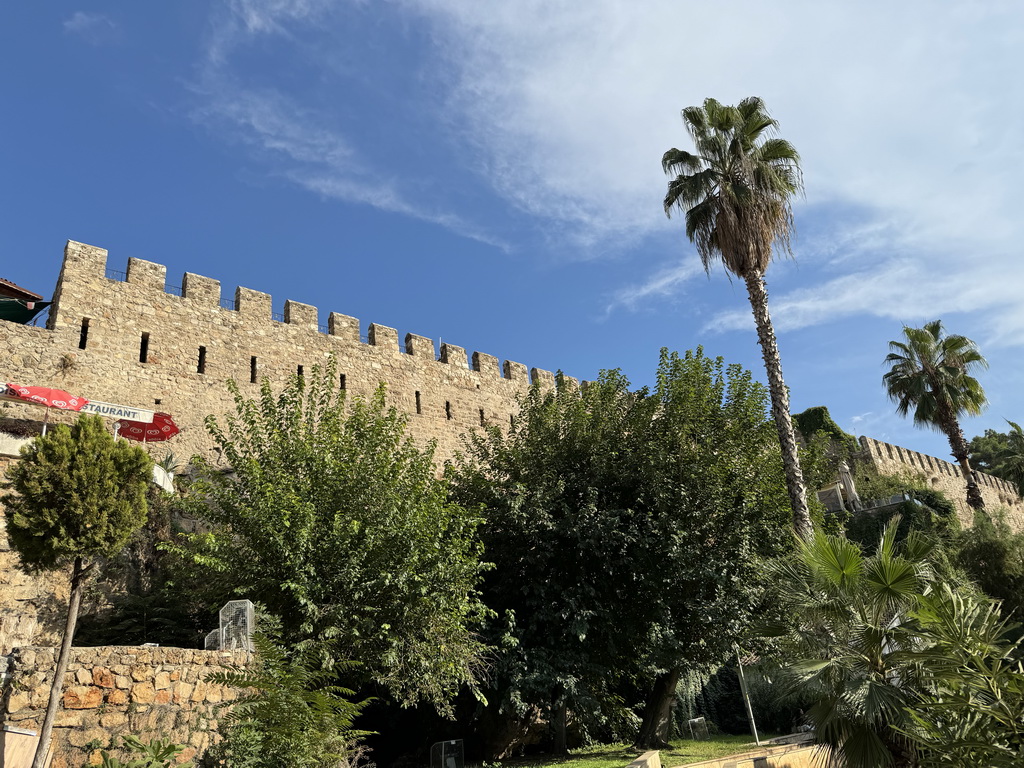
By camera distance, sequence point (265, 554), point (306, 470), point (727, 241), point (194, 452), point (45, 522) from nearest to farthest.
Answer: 1. point (45, 522)
2. point (265, 554)
3. point (306, 470)
4. point (727, 241)
5. point (194, 452)

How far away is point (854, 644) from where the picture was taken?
898 cm

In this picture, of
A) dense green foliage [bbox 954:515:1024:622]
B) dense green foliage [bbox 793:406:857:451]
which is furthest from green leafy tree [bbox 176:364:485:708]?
dense green foliage [bbox 793:406:857:451]

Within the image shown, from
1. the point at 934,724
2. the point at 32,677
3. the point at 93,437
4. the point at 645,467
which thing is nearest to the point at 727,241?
the point at 645,467

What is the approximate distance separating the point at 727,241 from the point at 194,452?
1211cm

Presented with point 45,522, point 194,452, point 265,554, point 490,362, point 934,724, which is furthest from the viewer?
point 490,362

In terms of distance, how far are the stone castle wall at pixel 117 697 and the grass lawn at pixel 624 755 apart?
247 inches

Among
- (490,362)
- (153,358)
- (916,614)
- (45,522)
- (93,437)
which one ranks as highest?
(490,362)

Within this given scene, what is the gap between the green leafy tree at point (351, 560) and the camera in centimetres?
1120

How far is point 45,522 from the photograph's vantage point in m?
8.32

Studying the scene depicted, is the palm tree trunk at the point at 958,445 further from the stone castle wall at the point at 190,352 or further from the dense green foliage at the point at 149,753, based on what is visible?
the dense green foliage at the point at 149,753

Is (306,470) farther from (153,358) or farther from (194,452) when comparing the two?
(153,358)

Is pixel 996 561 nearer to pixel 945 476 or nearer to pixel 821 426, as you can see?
pixel 821 426

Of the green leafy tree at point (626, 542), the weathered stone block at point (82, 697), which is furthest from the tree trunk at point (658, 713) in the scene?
the weathered stone block at point (82, 697)

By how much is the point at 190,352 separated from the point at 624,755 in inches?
498
